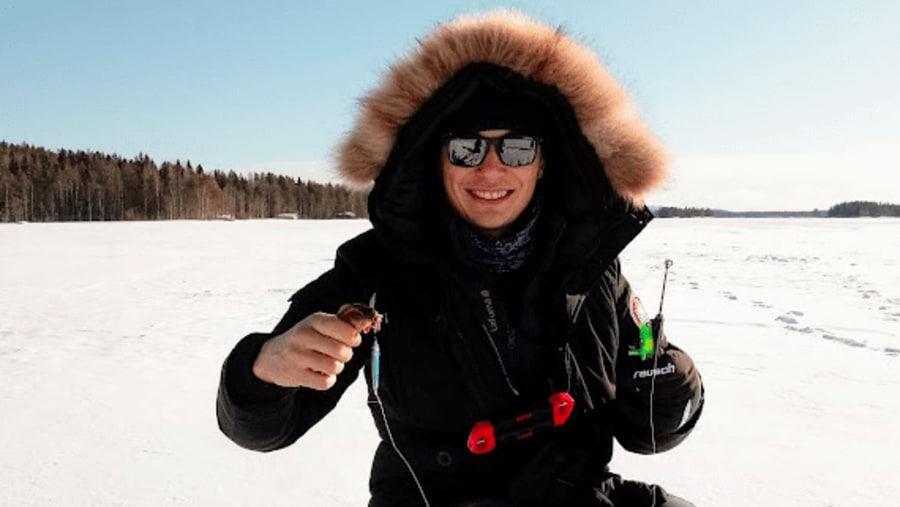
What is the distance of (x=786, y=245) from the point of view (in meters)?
18.7

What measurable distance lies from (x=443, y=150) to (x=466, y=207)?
20cm

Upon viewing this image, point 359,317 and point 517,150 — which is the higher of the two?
point 517,150

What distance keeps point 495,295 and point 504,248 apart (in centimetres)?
17

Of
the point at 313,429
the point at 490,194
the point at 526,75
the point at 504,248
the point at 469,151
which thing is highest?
the point at 526,75

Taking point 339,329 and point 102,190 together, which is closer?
A: point 339,329

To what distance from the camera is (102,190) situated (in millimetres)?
60406

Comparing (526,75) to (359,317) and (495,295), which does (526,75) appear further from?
(359,317)

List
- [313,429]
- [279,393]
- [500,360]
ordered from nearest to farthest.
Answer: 1. [279,393]
2. [500,360]
3. [313,429]

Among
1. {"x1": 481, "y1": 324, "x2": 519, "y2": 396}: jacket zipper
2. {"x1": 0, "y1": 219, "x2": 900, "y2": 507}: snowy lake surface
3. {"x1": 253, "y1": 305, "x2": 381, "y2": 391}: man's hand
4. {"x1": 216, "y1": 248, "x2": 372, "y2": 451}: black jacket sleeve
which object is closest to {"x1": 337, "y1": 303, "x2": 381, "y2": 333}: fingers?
{"x1": 253, "y1": 305, "x2": 381, "y2": 391}: man's hand

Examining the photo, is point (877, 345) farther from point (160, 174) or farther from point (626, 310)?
point (160, 174)

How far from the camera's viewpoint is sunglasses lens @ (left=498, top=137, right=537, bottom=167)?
1.76 m

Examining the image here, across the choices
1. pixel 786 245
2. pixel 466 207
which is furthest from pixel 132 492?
pixel 786 245

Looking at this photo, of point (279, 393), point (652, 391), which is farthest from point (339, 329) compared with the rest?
point (652, 391)

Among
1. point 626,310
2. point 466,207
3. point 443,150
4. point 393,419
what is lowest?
point 393,419
